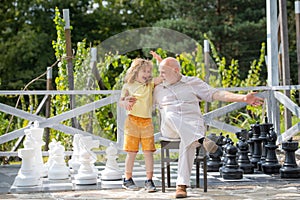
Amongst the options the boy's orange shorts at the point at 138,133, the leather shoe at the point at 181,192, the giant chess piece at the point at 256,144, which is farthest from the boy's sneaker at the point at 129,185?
the giant chess piece at the point at 256,144

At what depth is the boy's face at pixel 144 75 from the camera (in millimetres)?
4648

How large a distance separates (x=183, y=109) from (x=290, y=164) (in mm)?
1399

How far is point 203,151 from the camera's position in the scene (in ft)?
15.2

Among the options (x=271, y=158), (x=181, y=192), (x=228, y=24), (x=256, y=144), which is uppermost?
(x=228, y=24)

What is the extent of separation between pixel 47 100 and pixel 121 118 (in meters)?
3.76

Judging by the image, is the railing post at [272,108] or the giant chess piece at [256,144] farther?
the railing post at [272,108]

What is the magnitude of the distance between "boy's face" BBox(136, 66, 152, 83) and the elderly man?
110mm

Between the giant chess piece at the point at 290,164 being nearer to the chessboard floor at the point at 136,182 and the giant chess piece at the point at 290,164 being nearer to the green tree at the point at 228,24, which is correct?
the chessboard floor at the point at 136,182

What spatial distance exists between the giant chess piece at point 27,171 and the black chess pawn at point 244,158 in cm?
193

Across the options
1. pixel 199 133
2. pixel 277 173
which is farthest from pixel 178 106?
pixel 277 173

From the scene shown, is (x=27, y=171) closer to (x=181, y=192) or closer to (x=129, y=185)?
(x=129, y=185)

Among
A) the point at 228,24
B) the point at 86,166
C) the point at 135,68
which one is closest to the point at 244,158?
the point at 86,166

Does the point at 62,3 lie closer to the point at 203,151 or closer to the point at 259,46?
the point at 259,46

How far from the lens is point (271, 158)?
557cm
